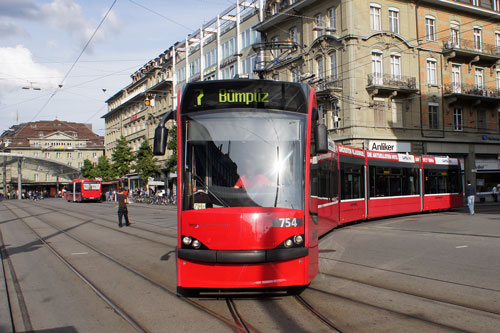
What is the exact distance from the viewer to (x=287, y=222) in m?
5.89

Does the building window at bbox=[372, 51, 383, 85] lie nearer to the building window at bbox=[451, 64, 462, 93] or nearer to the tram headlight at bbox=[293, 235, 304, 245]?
the building window at bbox=[451, 64, 462, 93]

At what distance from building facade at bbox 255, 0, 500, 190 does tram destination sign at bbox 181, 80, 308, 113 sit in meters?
23.4

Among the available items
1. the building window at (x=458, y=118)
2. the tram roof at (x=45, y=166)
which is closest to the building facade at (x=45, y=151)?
the tram roof at (x=45, y=166)

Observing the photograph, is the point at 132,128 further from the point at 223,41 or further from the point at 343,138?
the point at 343,138

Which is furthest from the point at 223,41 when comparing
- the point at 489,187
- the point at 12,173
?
the point at 12,173

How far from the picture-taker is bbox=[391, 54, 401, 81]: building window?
32.5 meters

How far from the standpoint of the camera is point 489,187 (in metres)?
37.3

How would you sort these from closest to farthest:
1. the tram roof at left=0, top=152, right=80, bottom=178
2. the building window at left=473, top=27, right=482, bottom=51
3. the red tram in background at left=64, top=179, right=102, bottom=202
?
the building window at left=473, top=27, right=482, bottom=51 < the red tram in background at left=64, top=179, right=102, bottom=202 < the tram roof at left=0, top=152, right=80, bottom=178

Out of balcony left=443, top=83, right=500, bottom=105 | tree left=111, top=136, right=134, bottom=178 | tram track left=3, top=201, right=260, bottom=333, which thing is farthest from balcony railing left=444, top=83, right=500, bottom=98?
tree left=111, top=136, right=134, bottom=178

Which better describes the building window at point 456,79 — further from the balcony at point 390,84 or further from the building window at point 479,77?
the balcony at point 390,84

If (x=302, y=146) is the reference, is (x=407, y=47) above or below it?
above

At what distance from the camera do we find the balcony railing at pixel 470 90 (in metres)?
Result: 34.9

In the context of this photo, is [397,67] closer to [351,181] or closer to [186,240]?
[351,181]

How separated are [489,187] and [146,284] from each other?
3628cm
